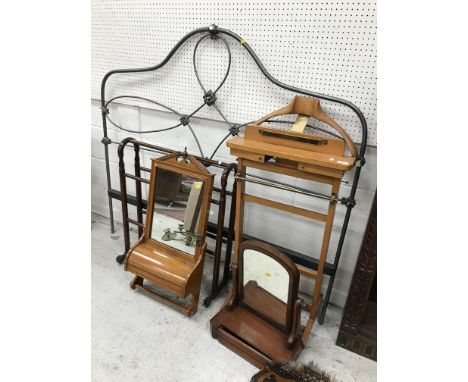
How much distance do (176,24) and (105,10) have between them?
0.57 meters

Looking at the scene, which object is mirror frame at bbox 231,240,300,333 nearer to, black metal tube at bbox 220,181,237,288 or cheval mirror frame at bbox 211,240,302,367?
cheval mirror frame at bbox 211,240,302,367

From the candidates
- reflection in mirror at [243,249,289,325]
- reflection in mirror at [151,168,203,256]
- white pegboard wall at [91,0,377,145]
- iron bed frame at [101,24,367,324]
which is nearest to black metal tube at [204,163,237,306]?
iron bed frame at [101,24,367,324]

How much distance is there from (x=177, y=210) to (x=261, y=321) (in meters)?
0.81

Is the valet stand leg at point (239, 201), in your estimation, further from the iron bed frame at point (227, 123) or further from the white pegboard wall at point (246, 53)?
the white pegboard wall at point (246, 53)

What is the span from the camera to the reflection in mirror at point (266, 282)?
5.15 ft

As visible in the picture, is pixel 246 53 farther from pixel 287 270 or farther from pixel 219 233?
pixel 287 270

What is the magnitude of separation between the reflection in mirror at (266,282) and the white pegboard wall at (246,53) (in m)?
0.78

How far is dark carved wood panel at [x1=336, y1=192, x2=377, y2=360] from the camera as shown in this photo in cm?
149

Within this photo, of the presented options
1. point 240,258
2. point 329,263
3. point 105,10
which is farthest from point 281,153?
point 105,10

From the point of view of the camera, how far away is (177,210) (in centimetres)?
188

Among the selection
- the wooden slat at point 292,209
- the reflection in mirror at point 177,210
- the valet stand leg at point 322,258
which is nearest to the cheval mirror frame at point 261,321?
the valet stand leg at point 322,258

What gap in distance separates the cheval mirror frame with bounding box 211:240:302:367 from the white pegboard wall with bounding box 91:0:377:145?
76 centimetres

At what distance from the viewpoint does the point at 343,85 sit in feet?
4.90
